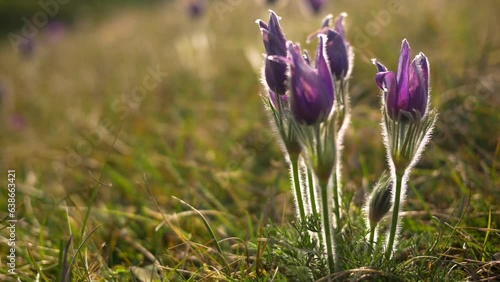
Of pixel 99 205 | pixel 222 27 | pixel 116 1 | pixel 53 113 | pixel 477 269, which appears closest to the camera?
pixel 477 269

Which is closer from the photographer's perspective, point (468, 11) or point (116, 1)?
point (468, 11)

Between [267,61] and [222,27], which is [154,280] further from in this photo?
[222,27]

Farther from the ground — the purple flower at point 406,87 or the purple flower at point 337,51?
the purple flower at point 337,51

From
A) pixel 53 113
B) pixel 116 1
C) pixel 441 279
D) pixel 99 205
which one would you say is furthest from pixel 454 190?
pixel 116 1

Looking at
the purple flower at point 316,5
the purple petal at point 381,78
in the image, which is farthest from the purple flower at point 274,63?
the purple flower at point 316,5

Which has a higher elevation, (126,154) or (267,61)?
(267,61)

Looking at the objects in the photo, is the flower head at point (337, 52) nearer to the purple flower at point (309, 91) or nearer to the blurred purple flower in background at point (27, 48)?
the purple flower at point (309, 91)

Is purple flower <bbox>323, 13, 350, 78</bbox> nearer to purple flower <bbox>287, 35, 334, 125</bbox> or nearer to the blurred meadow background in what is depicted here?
purple flower <bbox>287, 35, 334, 125</bbox>
